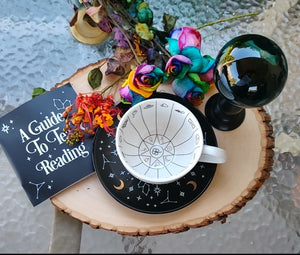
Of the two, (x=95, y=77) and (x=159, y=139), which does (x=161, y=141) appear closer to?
(x=159, y=139)

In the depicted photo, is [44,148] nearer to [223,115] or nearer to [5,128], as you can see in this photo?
[5,128]

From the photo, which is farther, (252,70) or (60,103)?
(60,103)

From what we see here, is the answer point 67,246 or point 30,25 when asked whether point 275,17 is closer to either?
point 30,25

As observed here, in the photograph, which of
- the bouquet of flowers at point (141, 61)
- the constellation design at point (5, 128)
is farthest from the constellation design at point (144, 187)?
the constellation design at point (5, 128)

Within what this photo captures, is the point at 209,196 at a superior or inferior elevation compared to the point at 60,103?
inferior

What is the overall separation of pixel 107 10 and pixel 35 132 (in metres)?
0.25

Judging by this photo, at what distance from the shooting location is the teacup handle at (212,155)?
22.8 inches

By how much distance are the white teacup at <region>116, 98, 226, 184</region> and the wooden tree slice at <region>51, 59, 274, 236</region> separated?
2.6 inches

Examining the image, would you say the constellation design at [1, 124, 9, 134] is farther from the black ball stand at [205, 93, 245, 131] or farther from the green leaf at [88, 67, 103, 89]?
the black ball stand at [205, 93, 245, 131]

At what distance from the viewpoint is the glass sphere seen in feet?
1.75

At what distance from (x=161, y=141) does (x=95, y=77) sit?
0.53ft

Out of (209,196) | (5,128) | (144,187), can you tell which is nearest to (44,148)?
(5,128)

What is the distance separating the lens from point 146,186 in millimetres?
622

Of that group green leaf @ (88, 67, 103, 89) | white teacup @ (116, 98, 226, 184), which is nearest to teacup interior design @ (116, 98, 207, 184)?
white teacup @ (116, 98, 226, 184)
